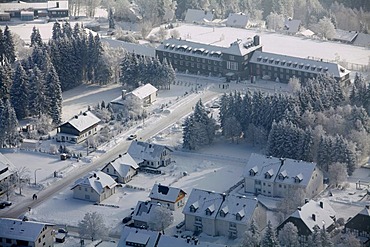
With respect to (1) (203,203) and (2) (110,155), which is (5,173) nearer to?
(2) (110,155)

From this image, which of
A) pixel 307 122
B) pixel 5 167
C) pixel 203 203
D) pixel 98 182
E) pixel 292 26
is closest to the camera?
pixel 203 203

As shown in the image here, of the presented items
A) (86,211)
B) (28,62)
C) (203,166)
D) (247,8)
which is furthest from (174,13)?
(86,211)

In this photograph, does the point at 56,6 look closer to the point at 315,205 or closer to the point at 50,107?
the point at 50,107

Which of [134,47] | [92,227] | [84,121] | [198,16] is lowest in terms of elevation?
[92,227]

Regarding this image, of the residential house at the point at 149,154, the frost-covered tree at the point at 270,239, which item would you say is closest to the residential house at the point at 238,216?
the frost-covered tree at the point at 270,239

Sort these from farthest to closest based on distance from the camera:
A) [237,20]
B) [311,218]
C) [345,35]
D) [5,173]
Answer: [237,20] < [345,35] < [5,173] < [311,218]

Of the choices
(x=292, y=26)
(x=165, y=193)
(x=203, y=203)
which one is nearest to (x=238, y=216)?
(x=203, y=203)

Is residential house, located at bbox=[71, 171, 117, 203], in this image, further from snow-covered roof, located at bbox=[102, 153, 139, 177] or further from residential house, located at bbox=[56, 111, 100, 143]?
residential house, located at bbox=[56, 111, 100, 143]
